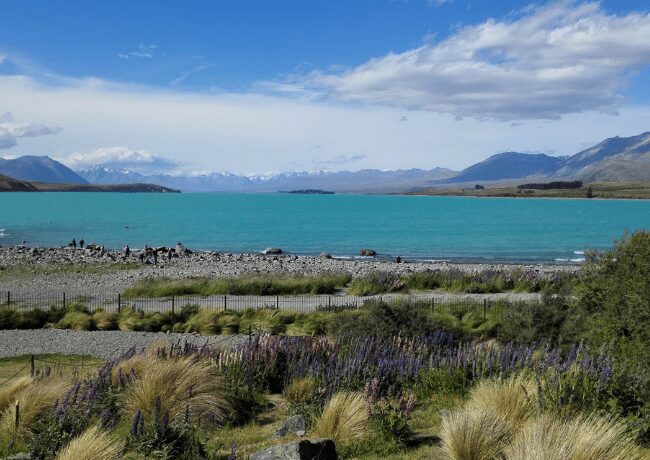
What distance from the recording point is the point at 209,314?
2062 cm

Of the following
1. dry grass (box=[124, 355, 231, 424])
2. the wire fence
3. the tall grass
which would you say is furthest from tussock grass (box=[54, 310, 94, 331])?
dry grass (box=[124, 355, 231, 424])

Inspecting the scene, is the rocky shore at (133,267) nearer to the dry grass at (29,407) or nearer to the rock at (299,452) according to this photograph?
the dry grass at (29,407)

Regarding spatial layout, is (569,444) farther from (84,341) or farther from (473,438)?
(84,341)

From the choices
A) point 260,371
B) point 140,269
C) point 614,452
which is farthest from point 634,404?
point 140,269

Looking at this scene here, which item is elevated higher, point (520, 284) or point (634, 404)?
point (634, 404)

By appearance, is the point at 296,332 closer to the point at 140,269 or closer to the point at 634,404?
the point at 634,404

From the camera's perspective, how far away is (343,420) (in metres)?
6.52

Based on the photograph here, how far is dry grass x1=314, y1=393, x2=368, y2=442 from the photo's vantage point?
641cm

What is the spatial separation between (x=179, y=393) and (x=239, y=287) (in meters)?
23.8

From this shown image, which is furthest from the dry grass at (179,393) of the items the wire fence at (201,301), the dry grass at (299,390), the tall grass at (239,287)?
the tall grass at (239,287)

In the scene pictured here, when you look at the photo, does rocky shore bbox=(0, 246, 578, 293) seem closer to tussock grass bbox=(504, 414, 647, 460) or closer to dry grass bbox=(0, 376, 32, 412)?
dry grass bbox=(0, 376, 32, 412)

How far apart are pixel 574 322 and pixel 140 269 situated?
1434 inches

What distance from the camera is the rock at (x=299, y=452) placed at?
5160 mm

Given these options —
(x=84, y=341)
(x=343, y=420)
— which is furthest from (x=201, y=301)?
(x=343, y=420)
